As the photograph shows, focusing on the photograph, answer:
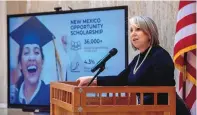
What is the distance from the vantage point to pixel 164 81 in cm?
147

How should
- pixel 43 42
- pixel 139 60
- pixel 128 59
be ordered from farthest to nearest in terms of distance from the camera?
pixel 43 42
pixel 128 59
pixel 139 60

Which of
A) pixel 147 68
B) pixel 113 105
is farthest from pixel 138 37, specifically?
pixel 113 105

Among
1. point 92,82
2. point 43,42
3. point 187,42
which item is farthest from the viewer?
point 43,42

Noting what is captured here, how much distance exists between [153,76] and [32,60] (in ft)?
5.92

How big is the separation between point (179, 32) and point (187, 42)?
0.11 m

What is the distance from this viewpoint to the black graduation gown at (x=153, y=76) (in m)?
1.46

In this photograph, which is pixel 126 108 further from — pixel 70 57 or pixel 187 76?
Result: pixel 70 57

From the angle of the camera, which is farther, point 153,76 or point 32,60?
point 32,60

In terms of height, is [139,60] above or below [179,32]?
below

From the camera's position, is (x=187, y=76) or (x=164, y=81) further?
(x=187, y=76)

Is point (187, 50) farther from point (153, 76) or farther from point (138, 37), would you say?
point (153, 76)

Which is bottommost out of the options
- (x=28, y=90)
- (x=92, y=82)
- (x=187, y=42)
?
(x=28, y=90)

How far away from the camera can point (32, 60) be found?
3.08 metres

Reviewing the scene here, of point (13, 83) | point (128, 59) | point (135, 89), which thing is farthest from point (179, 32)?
point (13, 83)
